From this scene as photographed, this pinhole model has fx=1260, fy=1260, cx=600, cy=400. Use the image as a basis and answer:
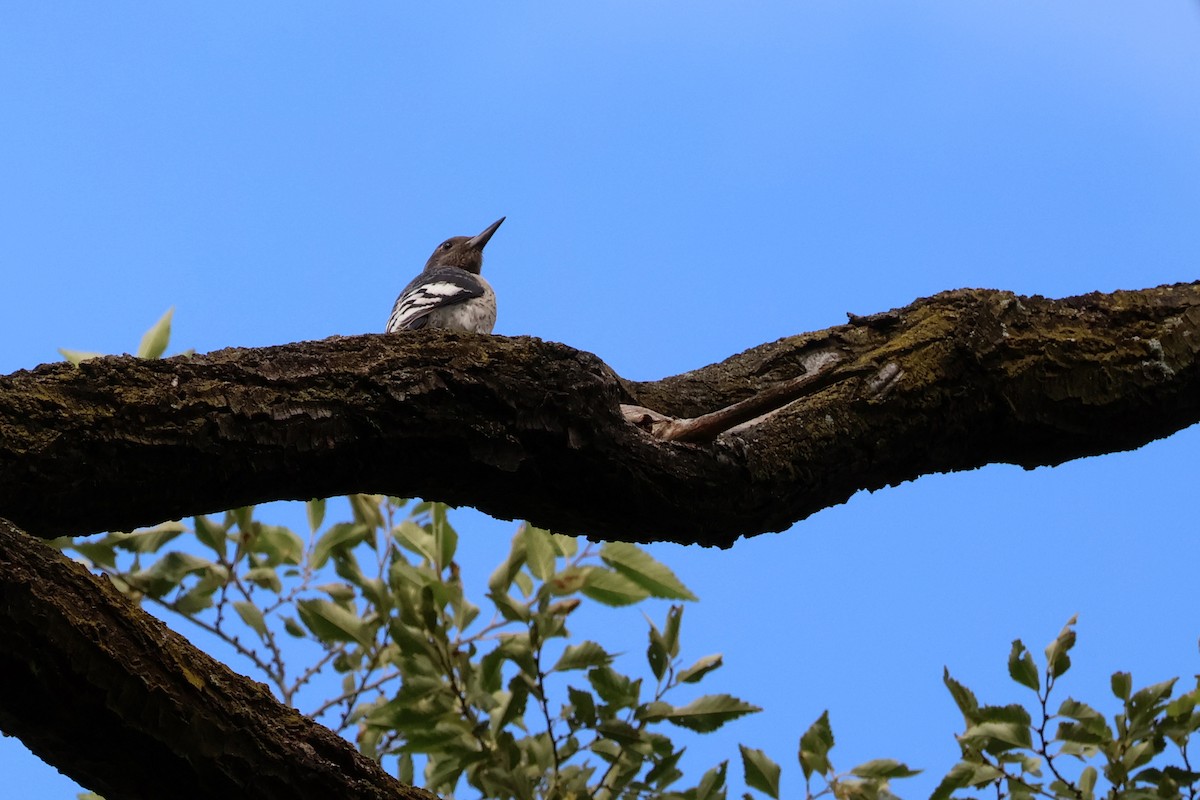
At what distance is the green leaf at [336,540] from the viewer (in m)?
4.32

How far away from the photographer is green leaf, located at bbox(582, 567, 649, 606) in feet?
12.3

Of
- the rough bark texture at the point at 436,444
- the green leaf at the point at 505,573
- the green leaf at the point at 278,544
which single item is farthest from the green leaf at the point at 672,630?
the green leaf at the point at 278,544

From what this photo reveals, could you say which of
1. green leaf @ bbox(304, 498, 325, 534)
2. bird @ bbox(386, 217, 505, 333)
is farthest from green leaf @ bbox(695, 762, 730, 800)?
bird @ bbox(386, 217, 505, 333)

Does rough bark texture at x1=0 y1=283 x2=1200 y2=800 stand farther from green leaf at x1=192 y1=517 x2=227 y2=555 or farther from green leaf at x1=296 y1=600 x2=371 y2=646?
green leaf at x1=192 y1=517 x2=227 y2=555

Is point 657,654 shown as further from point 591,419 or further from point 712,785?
point 591,419

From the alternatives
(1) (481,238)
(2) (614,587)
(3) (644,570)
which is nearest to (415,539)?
(2) (614,587)

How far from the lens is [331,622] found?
3938 mm

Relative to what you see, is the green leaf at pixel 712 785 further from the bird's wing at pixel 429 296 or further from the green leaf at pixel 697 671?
the bird's wing at pixel 429 296

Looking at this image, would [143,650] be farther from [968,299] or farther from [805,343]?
[968,299]

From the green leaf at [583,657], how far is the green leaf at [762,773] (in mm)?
495

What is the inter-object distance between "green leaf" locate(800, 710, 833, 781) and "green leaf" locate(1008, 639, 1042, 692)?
56cm

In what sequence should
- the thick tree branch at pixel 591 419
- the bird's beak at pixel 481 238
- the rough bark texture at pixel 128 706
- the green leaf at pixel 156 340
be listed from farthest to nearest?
1. the bird's beak at pixel 481 238
2. the green leaf at pixel 156 340
3. the thick tree branch at pixel 591 419
4. the rough bark texture at pixel 128 706

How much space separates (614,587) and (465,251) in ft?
19.8

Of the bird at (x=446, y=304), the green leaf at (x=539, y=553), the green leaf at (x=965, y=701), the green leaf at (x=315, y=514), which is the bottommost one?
the green leaf at (x=965, y=701)
